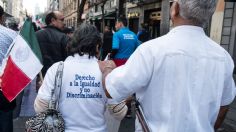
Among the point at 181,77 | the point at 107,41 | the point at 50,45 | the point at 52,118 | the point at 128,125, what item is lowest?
the point at 128,125

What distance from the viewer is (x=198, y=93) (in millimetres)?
2010

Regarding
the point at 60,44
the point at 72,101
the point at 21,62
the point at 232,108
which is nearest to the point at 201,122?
the point at 72,101

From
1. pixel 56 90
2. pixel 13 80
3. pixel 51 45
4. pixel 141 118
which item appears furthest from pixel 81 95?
pixel 51 45

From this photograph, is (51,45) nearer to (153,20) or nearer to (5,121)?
(5,121)

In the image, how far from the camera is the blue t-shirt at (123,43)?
24.0 ft

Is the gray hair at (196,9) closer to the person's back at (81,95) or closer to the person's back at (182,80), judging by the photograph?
the person's back at (182,80)

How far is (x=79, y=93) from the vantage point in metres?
2.72

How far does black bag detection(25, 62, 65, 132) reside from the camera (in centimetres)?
262

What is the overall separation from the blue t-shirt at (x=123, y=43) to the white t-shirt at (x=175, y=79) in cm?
527

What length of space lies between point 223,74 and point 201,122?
0.29 m

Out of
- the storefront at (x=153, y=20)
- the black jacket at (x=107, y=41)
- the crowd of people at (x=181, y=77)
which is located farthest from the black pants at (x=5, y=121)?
the storefront at (x=153, y=20)

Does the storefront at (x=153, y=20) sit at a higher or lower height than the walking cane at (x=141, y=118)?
lower

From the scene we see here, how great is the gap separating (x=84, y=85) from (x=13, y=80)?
39.9 inches

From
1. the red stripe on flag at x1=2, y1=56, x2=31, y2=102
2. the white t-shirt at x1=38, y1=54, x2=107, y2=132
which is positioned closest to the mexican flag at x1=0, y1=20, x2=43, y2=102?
the red stripe on flag at x1=2, y1=56, x2=31, y2=102
